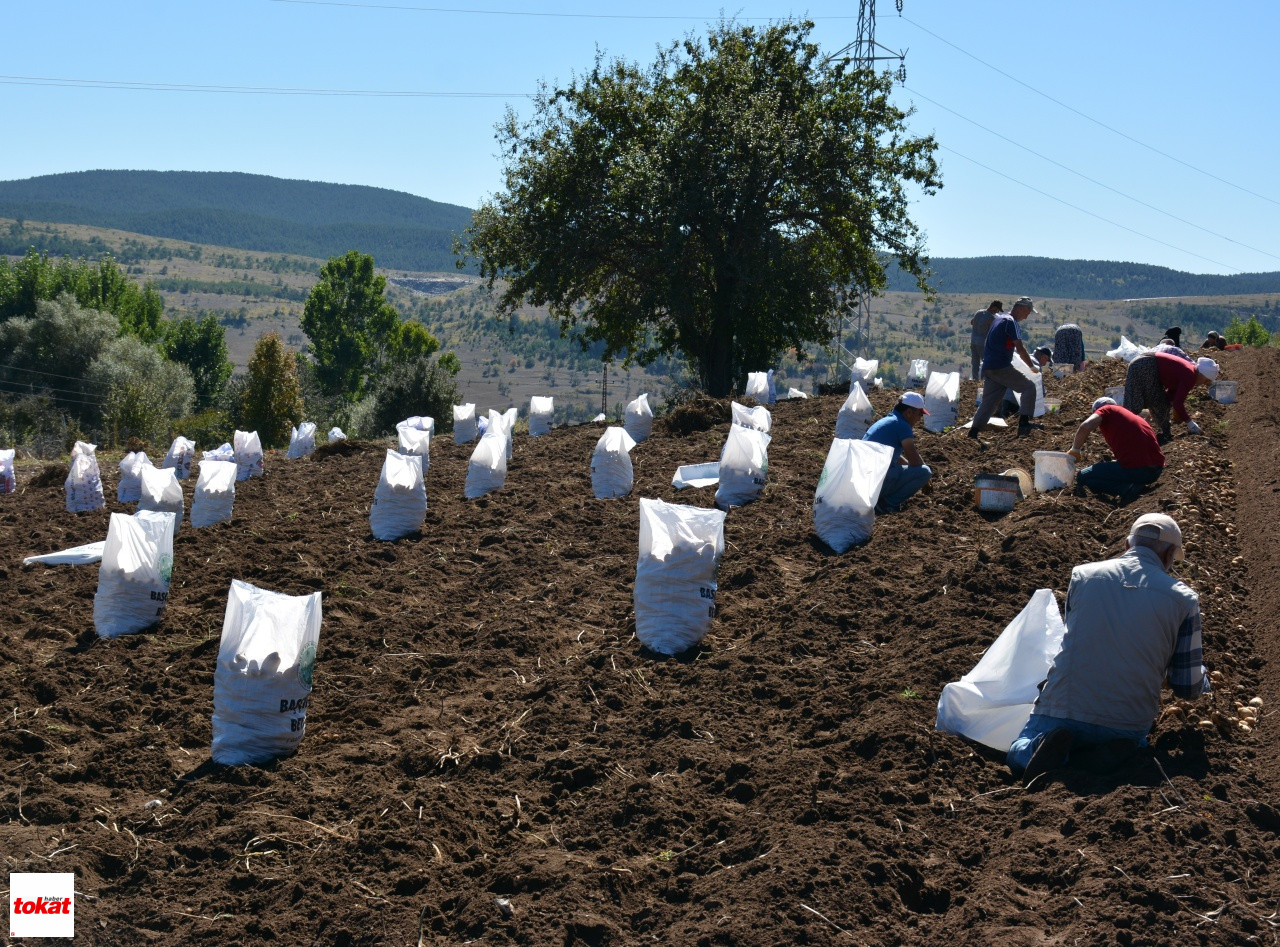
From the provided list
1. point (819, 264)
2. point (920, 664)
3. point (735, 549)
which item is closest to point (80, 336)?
point (819, 264)

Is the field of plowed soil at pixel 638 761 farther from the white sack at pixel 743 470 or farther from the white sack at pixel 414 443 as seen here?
the white sack at pixel 414 443

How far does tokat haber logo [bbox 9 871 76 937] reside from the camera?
4.12 meters

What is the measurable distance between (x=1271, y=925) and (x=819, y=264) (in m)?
20.1

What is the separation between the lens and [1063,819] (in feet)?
13.5

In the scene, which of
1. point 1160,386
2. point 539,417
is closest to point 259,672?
point 1160,386

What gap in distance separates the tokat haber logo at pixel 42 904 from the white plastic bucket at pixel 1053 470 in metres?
7.49

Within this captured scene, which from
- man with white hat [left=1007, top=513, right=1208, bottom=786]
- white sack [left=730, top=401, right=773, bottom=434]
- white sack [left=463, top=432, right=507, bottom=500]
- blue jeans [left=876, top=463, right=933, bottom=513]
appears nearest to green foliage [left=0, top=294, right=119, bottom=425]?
white sack [left=463, top=432, right=507, bottom=500]

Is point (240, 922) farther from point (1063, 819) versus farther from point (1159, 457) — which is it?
point (1159, 457)

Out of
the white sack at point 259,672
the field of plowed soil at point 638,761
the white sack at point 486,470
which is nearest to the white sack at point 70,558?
the field of plowed soil at point 638,761

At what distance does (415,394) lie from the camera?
111ft

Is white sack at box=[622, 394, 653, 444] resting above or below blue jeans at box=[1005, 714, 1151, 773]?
above

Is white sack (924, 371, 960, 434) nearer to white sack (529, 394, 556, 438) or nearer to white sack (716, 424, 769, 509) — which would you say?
white sack (716, 424, 769, 509)

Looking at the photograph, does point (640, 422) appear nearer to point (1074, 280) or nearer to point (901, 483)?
point (901, 483)

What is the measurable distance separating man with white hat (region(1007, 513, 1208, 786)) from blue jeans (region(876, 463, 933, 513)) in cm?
450
